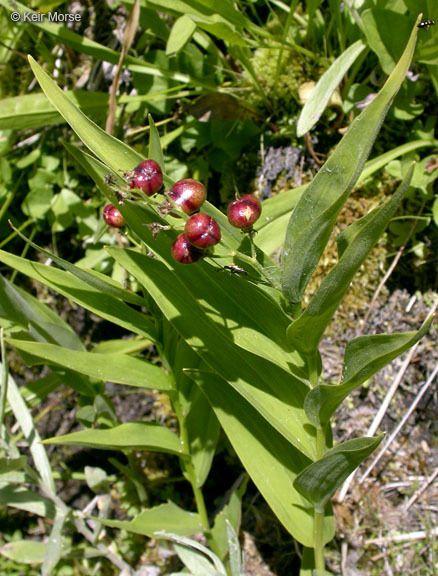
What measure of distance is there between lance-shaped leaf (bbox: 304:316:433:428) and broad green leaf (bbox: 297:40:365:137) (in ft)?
2.39

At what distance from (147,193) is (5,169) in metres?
1.37

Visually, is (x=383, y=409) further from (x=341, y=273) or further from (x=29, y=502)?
(x=29, y=502)

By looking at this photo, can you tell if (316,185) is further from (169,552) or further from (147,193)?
(169,552)

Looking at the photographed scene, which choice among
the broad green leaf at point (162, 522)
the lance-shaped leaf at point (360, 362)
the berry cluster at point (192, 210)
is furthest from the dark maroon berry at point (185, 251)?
the broad green leaf at point (162, 522)

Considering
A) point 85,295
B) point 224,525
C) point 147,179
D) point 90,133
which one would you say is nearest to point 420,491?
point 224,525

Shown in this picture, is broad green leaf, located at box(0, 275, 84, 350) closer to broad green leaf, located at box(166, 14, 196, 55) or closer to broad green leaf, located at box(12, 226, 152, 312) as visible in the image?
broad green leaf, located at box(12, 226, 152, 312)

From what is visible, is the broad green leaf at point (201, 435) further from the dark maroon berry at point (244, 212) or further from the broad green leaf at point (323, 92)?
the broad green leaf at point (323, 92)

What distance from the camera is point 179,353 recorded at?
4.49 ft

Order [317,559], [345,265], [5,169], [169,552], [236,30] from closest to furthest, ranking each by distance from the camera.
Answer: [345,265], [317,559], [236,30], [169,552], [5,169]

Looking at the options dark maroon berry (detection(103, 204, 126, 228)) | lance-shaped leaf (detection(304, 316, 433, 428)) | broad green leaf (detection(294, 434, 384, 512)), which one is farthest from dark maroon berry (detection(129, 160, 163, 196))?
broad green leaf (detection(294, 434, 384, 512))

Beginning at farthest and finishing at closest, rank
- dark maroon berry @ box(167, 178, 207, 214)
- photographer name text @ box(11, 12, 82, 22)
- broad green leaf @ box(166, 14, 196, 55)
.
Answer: photographer name text @ box(11, 12, 82, 22), broad green leaf @ box(166, 14, 196, 55), dark maroon berry @ box(167, 178, 207, 214)

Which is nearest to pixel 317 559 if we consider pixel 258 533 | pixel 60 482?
pixel 258 533

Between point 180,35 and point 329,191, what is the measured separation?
2.40 feet

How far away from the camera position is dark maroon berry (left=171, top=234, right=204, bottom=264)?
0.92 meters
